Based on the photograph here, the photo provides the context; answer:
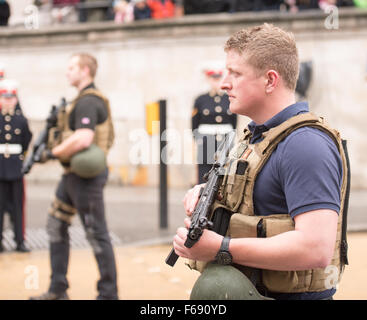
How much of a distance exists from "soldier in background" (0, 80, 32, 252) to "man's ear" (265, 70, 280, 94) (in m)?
5.58

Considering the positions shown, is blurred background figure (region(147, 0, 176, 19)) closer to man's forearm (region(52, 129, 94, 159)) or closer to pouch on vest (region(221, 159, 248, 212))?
man's forearm (region(52, 129, 94, 159))

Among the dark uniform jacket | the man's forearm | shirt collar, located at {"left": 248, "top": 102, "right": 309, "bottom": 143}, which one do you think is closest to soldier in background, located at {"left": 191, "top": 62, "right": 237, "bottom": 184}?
the dark uniform jacket

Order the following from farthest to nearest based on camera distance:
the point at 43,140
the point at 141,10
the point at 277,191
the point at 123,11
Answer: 1. the point at 123,11
2. the point at 141,10
3. the point at 43,140
4. the point at 277,191

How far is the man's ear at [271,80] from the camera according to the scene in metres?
2.21

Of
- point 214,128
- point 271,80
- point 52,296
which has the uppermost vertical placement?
point 271,80

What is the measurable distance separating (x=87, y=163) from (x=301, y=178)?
10.4 ft

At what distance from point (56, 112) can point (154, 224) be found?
3.42 metres

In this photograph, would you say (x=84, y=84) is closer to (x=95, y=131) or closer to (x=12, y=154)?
(x=95, y=131)

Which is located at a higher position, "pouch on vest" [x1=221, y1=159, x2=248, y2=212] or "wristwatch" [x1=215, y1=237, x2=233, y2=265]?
"pouch on vest" [x1=221, y1=159, x2=248, y2=212]

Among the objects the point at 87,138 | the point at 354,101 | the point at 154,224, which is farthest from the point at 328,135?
the point at 354,101

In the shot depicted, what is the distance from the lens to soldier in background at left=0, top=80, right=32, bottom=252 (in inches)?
296

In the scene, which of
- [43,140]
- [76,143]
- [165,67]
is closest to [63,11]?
[165,67]

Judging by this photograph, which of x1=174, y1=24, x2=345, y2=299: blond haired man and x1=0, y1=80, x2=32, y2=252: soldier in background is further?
x1=0, y1=80, x2=32, y2=252: soldier in background

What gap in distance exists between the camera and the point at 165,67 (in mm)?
12812
